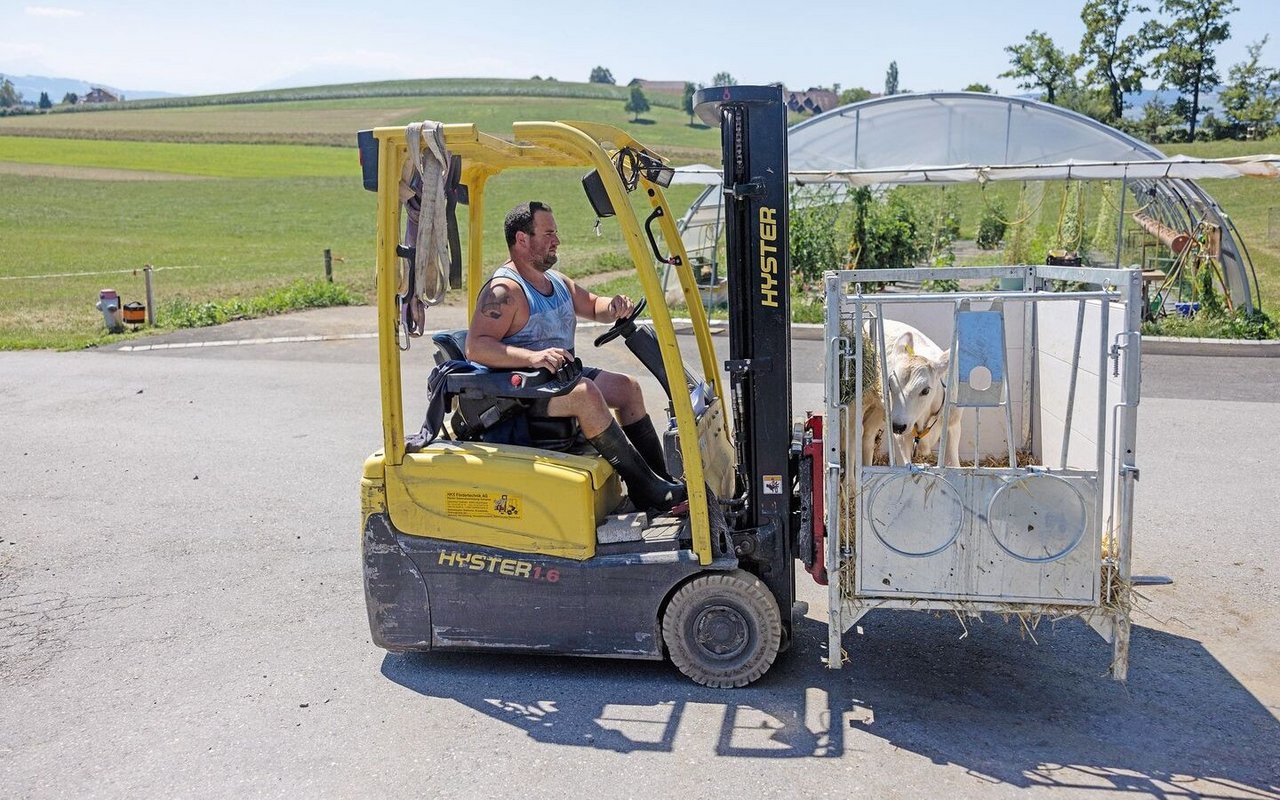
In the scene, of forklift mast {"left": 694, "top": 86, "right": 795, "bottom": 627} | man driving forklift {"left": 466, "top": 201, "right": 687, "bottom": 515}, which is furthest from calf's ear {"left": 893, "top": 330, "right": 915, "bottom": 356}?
man driving forklift {"left": 466, "top": 201, "right": 687, "bottom": 515}

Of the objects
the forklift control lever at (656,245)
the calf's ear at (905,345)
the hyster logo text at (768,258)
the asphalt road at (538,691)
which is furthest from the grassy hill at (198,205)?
the hyster logo text at (768,258)

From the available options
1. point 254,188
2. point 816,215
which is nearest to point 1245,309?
point 816,215

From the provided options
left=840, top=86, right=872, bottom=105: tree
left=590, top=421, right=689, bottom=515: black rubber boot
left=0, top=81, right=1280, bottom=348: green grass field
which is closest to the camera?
left=590, top=421, right=689, bottom=515: black rubber boot

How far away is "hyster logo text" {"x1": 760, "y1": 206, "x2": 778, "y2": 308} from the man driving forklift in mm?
709

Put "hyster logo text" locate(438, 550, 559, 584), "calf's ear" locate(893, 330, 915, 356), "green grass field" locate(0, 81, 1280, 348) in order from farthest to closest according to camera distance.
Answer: "green grass field" locate(0, 81, 1280, 348)
"calf's ear" locate(893, 330, 915, 356)
"hyster logo text" locate(438, 550, 559, 584)

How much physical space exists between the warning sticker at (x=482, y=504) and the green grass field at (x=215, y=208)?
12.6m

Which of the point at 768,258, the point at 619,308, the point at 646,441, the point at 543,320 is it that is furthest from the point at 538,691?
the point at 768,258

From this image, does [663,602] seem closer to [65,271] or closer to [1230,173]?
[1230,173]

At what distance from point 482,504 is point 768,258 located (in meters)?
1.72

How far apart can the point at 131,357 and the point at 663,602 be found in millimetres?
11980

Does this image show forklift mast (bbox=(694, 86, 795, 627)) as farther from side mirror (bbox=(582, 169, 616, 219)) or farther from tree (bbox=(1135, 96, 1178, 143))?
tree (bbox=(1135, 96, 1178, 143))

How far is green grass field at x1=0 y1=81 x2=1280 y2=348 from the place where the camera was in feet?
77.7

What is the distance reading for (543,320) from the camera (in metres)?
5.34

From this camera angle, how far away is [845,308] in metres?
5.08
